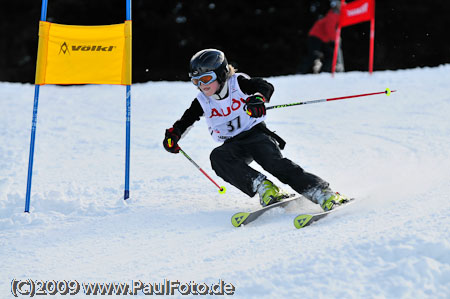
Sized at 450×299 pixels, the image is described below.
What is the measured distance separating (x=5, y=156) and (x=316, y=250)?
3.79 meters

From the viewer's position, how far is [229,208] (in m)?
3.73

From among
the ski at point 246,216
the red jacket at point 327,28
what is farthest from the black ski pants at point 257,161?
the red jacket at point 327,28

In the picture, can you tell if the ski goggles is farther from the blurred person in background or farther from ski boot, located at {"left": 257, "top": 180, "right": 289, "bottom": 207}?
the blurred person in background

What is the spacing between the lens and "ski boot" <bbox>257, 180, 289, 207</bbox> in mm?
3393

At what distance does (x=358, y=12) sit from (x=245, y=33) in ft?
25.5

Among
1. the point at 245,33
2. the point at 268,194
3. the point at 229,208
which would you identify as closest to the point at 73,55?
the point at 229,208

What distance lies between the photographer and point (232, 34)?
17344 mm

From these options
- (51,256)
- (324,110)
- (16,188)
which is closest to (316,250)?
(51,256)

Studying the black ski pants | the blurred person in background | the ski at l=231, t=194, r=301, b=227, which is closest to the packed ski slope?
the ski at l=231, t=194, r=301, b=227

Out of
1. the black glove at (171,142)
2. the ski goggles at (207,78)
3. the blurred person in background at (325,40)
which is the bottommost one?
the blurred person in background at (325,40)

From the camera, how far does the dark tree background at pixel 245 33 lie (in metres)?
17.0

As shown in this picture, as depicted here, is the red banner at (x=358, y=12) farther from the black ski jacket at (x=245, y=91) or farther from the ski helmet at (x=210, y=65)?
the ski helmet at (x=210, y=65)

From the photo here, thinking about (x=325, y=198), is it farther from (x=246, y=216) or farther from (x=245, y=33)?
(x=245, y=33)

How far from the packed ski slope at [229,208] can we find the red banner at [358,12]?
2.48 meters
